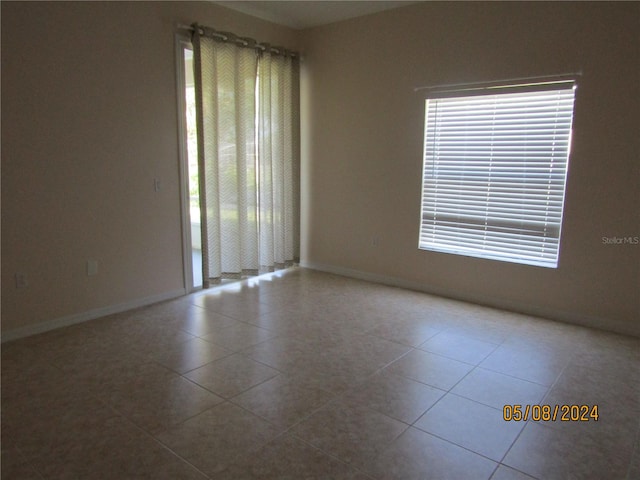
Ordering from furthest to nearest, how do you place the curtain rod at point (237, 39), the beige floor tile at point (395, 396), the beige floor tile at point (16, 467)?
the curtain rod at point (237, 39)
the beige floor tile at point (395, 396)
the beige floor tile at point (16, 467)

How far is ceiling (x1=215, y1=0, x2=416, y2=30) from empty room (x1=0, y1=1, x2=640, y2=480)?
0.11ft

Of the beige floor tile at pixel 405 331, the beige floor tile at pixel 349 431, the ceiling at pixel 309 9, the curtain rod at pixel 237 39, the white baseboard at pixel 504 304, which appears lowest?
the beige floor tile at pixel 349 431

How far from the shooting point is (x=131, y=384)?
8.63ft

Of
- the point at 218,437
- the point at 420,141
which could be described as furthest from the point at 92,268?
the point at 420,141

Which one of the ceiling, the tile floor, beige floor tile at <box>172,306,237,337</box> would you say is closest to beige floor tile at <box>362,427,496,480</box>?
the tile floor

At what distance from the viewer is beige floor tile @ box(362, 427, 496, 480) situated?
6.28 ft

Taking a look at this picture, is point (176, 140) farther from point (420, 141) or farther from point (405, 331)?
point (405, 331)

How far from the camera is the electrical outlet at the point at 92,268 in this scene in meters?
3.56

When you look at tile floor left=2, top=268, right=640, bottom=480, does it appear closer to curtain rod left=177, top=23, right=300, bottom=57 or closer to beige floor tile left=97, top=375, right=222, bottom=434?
beige floor tile left=97, top=375, right=222, bottom=434

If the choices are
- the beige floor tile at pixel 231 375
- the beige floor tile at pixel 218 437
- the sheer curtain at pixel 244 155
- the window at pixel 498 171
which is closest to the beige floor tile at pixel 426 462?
the beige floor tile at pixel 218 437

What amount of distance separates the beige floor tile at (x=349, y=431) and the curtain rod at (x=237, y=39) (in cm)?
341

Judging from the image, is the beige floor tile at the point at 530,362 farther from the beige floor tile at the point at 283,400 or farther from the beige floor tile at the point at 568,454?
the beige floor tile at the point at 283,400

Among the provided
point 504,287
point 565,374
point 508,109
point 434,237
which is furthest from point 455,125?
point 565,374
